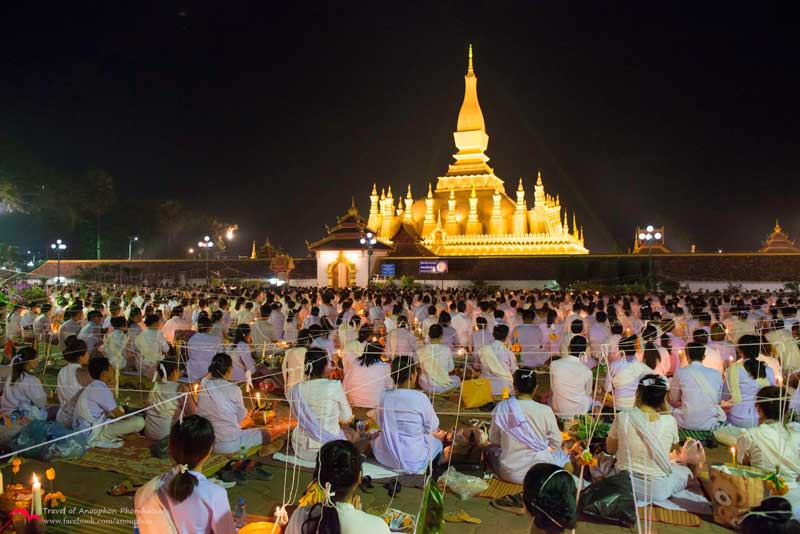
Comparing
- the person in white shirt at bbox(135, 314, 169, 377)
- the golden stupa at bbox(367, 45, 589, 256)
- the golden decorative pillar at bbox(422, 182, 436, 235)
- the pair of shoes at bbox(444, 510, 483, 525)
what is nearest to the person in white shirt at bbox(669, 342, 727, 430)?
the pair of shoes at bbox(444, 510, 483, 525)

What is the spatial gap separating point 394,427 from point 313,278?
3331cm

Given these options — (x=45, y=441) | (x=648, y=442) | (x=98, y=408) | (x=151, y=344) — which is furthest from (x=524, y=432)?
(x=151, y=344)

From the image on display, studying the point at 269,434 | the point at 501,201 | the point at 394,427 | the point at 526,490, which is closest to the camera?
the point at 526,490

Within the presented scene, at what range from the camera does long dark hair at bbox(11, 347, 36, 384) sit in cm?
662

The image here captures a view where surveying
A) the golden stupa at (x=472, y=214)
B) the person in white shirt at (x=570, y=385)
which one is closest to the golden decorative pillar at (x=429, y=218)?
the golden stupa at (x=472, y=214)

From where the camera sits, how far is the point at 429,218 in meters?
47.7

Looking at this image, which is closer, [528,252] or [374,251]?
[374,251]

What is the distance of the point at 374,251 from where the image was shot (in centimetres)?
3494

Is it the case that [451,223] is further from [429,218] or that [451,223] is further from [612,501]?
[612,501]

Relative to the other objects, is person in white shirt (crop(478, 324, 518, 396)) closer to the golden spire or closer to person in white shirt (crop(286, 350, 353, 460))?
person in white shirt (crop(286, 350, 353, 460))

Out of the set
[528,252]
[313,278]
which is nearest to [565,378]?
[313,278]

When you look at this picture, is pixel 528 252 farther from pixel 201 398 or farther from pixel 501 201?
pixel 201 398

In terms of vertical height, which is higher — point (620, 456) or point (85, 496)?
point (620, 456)

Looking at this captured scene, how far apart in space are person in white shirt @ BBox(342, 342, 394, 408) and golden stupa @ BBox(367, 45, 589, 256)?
32.7 m
